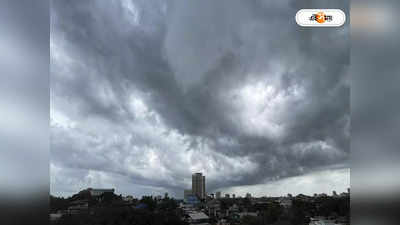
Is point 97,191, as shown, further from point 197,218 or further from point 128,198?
point 197,218

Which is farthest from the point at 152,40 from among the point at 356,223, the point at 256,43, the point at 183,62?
the point at 356,223

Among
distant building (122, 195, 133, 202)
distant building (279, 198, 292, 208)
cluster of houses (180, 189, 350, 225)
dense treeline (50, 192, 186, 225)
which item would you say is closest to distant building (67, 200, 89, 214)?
dense treeline (50, 192, 186, 225)

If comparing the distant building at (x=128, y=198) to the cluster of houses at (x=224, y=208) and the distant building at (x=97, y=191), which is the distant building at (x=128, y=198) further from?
the cluster of houses at (x=224, y=208)


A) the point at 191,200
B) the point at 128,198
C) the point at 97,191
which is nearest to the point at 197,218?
the point at 191,200

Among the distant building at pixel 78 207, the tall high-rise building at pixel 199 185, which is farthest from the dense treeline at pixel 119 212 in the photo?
the tall high-rise building at pixel 199 185

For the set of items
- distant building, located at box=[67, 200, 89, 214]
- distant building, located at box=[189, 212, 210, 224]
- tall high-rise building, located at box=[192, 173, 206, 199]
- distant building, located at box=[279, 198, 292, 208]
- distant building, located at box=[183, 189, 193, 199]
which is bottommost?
distant building, located at box=[189, 212, 210, 224]

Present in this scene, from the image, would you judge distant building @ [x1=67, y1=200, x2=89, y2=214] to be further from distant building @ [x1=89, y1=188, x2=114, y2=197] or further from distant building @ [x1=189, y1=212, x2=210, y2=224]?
distant building @ [x1=189, y1=212, x2=210, y2=224]
